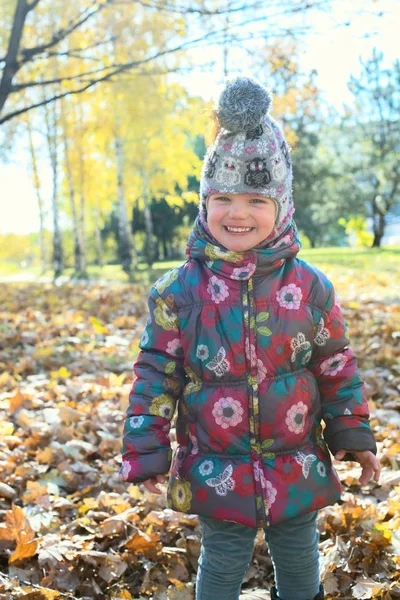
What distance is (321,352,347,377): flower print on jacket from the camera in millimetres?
2051

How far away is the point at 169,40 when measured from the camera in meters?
9.38

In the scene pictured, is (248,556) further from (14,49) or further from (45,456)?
(14,49)

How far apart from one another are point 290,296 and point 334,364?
0.28 m

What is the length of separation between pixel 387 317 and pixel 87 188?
18867mm

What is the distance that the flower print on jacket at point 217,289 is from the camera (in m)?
1.98

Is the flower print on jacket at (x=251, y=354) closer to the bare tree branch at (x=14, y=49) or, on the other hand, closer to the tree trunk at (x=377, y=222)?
the bare tree branch at (x=14, y=49)

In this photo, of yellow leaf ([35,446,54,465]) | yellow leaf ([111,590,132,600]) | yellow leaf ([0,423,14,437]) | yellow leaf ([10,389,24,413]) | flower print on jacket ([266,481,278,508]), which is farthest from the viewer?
yellow leaf ([10,389,24,413])

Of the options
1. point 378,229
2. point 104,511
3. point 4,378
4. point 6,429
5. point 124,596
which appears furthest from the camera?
point 378,229

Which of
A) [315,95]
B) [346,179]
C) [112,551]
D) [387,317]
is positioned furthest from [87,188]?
[112,551]

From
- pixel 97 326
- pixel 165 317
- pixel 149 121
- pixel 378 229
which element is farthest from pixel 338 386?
pixel 378 229

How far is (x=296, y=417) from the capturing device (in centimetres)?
194

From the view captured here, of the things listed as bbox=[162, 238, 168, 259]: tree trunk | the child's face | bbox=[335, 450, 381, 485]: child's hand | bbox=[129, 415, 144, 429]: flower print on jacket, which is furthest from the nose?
bbox=[162, 238, 168, 259]: tree trunk

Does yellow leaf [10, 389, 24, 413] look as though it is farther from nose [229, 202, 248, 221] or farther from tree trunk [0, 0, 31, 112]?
tree trunk [0, 0, 31, 112]

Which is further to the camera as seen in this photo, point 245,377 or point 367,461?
point 367,461
